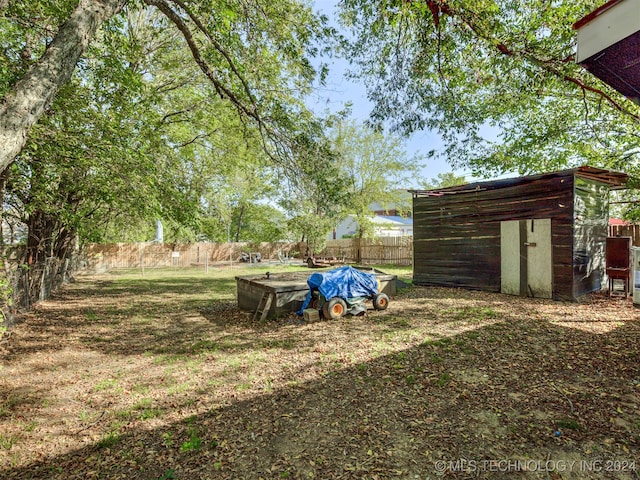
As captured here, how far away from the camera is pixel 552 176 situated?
321 inches

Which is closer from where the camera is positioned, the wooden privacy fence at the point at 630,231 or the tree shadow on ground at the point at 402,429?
the tree shadow on ground at the point at 402,429

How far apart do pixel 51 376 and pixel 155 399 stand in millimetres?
1841

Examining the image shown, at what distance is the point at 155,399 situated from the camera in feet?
11.4

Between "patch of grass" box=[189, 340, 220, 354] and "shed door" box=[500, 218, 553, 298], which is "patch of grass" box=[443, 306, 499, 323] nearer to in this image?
"shed door" box=[500, 218, 553, 298]

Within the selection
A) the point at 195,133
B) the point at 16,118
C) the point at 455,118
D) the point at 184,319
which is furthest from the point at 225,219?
the point at 16,118

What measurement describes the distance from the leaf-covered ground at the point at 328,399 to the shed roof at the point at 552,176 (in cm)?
351

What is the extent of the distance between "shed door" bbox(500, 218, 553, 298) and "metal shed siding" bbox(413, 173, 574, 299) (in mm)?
143

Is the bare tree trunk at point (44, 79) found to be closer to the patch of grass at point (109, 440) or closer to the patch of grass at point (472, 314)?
the patch of grass at point (109, 440)

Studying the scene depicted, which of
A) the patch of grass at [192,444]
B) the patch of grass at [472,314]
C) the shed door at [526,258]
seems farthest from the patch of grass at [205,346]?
the shed door at [526,258]

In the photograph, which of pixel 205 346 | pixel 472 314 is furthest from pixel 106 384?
pixel 472 314

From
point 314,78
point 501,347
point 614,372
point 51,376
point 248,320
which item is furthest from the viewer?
point 248,320

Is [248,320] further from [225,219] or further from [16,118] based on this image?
[225,219]

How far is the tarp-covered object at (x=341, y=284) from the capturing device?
6.52 metres

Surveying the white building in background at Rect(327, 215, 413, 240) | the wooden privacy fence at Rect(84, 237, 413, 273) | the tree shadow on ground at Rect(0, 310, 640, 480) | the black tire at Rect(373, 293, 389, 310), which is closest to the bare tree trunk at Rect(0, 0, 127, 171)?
the tree shadow on ground at Rect(0, 310, 640, 480)
